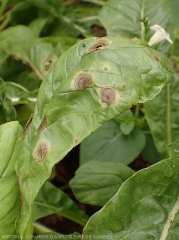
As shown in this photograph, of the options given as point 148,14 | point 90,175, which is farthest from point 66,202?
point 148,14

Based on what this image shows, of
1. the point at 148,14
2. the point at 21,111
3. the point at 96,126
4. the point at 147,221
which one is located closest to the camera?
the point at 96,126

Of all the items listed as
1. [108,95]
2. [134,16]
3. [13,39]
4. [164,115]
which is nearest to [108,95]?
[108,95]

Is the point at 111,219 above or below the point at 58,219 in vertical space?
above

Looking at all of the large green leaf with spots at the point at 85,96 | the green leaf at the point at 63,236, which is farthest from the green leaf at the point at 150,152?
the large green leaf with spots at the point at 85,96

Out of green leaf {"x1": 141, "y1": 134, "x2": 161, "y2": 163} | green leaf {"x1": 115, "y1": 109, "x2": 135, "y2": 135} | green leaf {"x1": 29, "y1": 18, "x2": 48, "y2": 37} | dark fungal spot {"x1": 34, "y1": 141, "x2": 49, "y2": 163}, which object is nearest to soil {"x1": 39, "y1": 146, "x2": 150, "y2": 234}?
green leaf {"x1": 141, "y1": 134, "x2": 161, "y2": 163}

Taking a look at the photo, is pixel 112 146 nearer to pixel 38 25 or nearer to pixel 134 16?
pixel 134 16

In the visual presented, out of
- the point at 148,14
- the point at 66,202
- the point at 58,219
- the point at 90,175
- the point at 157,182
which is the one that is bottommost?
the point at 58,219

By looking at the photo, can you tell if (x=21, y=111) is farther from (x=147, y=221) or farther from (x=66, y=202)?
(x=147, y=221)

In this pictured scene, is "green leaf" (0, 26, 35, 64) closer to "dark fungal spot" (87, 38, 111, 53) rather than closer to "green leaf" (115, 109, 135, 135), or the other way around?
"green leaf" (115, 109, 135, 135)
